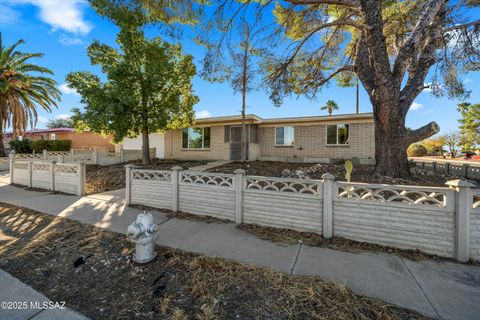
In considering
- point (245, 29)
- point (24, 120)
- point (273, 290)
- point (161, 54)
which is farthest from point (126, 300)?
point (24, 120)

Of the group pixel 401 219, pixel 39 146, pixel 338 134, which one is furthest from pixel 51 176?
pixel 39 146

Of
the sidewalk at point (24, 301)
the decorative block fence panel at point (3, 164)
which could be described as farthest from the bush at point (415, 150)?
the decorative block fence panel at point (3, 164)

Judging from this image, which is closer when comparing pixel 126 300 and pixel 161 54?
pixel 126 300

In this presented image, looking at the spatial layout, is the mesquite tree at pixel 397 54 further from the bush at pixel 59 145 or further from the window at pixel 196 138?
the bush at pixel 59 145

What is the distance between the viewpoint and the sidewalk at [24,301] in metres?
2.00

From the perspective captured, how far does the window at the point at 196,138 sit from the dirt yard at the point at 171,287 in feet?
36.3

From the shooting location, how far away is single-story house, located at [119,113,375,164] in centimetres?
1172

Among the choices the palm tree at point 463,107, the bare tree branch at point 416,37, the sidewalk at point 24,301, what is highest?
the palm tree at point 463,107

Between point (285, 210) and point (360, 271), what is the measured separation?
4.97 ft

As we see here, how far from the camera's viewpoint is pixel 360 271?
2656 mm

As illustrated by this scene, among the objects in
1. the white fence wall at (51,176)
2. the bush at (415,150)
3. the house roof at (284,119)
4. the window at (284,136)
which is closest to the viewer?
the white fence wall at (51,176)

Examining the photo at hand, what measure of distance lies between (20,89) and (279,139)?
63.4 ft

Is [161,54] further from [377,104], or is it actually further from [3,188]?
[377,104]

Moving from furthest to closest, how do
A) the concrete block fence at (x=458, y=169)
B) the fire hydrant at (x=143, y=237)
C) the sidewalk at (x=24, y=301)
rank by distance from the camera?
the concrete block fence at (x=458, y=169) < the fire hydrant at (x=143, y=237) < the sidewalk at (x=24, y=301)
